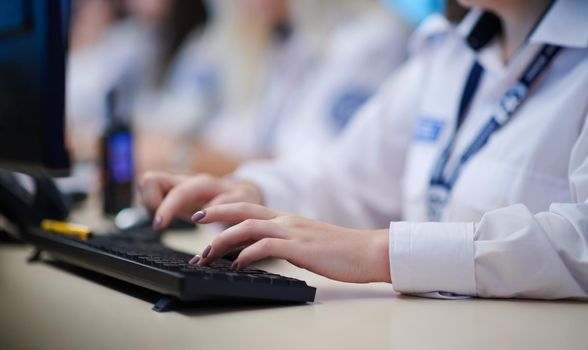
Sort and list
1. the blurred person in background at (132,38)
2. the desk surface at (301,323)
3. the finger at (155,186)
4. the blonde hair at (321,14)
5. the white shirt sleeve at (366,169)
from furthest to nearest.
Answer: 1. the blurred person in background at (132,38)
2. the blonde hair at (321,14)
3. the white shirt sleeve at (366,169)
4. the finger at (155,186)
5. the desk surface at (301,323)

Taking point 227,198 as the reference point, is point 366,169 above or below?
above

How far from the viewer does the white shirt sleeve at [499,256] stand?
2.47 ft

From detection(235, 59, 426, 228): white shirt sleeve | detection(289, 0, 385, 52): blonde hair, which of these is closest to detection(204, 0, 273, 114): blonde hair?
detection(289, 0, 385, 52): blonde hair

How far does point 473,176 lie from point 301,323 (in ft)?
1.71

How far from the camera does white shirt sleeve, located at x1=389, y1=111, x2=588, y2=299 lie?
752 mm

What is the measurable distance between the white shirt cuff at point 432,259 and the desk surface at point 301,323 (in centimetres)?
2

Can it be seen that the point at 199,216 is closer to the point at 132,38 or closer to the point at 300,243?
the point at 300,243

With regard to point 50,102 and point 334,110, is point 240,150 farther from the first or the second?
point 50,102

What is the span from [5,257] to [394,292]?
2.21 feet

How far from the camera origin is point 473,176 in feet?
3.60

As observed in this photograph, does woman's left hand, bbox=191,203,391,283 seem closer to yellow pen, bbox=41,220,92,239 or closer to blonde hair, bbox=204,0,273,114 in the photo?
yellow pen, bbox=41,220,92,239

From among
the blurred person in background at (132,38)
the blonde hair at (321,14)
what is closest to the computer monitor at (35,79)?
the blonde hair at (321,14)

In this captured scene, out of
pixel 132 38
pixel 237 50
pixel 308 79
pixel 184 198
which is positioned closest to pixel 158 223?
pixel 184 198

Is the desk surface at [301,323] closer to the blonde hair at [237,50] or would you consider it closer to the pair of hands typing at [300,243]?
the pair of hands typing at [300,243]
